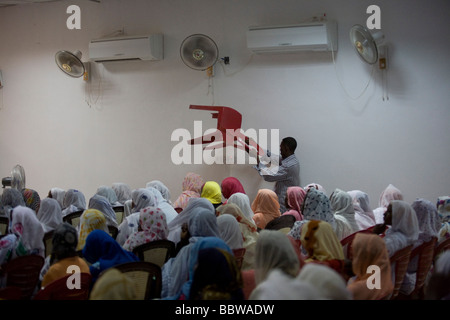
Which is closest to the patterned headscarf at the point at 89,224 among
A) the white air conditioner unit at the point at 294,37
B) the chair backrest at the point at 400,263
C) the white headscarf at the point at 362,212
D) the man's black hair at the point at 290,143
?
the chair backrest at the point at 400,263

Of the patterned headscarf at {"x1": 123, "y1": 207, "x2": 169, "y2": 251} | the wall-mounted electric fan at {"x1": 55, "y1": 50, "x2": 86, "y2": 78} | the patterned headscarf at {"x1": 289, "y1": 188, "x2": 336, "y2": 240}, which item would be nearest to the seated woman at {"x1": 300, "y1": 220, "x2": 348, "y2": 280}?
the patterned headscarf at {"x1": 289, "y1": 188, "x2": 336, "y2": 240}

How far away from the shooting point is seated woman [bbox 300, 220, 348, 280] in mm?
2998

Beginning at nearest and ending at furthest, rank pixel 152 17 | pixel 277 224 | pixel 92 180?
pixel 277 224 < pixel 152 17 < pixel 92 180

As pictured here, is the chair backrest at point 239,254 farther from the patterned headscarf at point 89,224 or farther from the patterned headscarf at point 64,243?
the patterned headscarf at point 64,243

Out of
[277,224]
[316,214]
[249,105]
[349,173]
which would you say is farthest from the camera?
[249,105]

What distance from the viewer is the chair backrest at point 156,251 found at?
351 centimetres

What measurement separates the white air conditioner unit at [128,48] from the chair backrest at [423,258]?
15.0 feet

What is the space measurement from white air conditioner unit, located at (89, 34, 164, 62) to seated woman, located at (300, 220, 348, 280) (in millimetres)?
4471

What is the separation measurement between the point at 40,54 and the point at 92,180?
2.26 metres

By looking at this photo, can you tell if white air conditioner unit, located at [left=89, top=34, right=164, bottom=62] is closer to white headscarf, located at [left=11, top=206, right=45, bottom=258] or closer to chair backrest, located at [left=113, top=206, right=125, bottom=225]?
chair backrest, located at [left=113, top=206, right=125, bottom=225]

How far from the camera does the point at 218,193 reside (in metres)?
5.74

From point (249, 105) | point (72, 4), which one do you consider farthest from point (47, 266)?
point (72, 4)

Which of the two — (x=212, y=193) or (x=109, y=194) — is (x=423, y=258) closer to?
(x=212, y=193)
